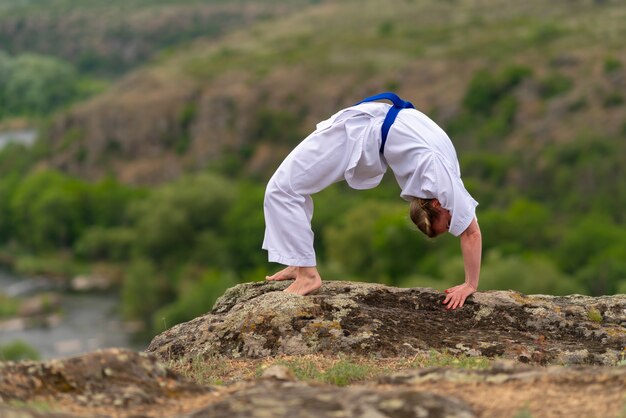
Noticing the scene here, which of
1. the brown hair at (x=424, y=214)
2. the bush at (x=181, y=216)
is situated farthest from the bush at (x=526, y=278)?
the brown hair at (x=424, y=214)

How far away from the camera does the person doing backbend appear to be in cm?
872

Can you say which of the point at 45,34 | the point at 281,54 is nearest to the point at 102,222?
the point at 281,54

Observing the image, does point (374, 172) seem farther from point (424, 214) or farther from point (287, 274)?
point (287, 274)

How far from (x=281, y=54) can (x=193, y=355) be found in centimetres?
13377

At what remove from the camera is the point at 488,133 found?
344 ft

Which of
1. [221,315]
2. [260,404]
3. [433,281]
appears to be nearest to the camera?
[260,404]

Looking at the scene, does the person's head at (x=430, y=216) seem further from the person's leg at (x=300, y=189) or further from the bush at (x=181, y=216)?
the bush at (x=181, y=216)

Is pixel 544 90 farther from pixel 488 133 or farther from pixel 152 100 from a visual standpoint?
pixel 152 100

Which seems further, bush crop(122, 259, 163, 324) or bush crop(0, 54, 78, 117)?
bush crop(0, 54, 78, 117)

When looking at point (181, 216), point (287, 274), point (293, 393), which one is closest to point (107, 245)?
point (181, 216)

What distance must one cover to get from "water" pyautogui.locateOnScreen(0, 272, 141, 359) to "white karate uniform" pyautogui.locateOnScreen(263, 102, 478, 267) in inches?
2418

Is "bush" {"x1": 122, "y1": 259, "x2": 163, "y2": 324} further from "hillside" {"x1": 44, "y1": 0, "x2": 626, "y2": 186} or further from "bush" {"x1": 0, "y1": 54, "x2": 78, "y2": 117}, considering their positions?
"bush" {"x1": 0, "y1": 54, "x2": 78, "y2": 117}

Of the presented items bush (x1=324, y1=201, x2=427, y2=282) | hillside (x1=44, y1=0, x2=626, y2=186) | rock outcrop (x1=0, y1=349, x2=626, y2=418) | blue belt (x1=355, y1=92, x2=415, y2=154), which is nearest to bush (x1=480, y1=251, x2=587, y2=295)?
bush (x1=324, y1=201, x2=427, y2=282)

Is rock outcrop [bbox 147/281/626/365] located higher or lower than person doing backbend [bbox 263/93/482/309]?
lower
